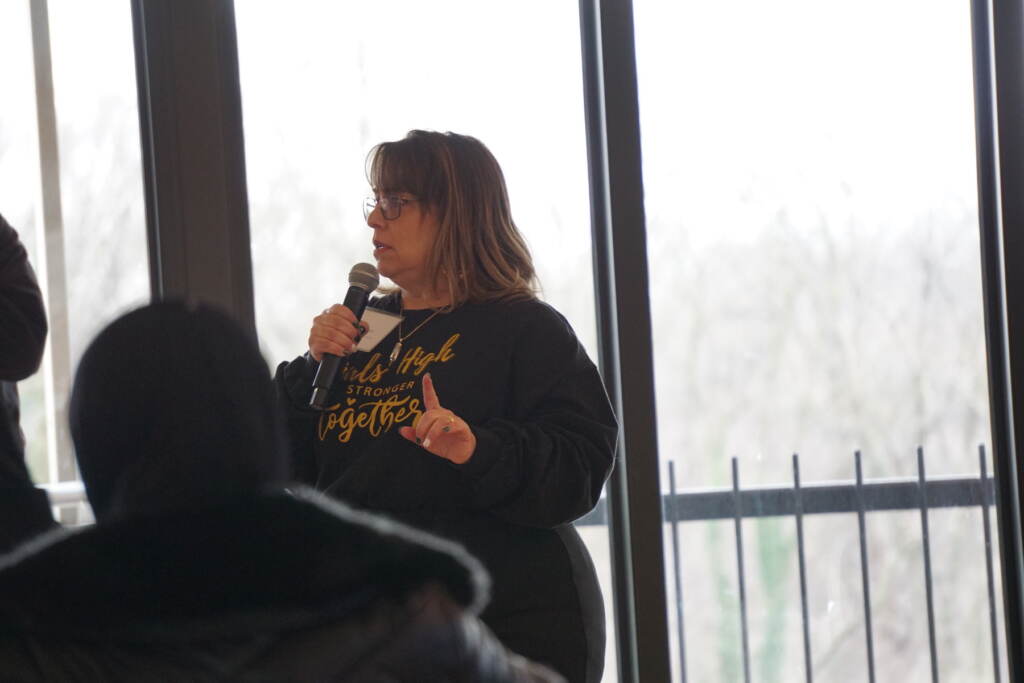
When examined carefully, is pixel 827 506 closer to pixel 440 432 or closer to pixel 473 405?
pixel 473 405

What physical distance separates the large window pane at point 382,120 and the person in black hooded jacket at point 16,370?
666 mm

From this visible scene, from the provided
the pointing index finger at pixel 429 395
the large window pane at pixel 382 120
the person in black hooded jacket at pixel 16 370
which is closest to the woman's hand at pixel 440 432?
the pointing index finger at pixel 429 395

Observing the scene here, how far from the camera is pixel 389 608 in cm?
89

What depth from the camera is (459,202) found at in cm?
195

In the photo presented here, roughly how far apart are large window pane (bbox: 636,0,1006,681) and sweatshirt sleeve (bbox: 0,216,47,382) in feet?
4.62

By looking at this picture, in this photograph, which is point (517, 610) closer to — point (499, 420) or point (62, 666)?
point (499, 420)

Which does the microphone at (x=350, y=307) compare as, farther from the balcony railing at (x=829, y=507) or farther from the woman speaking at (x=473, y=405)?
the balcony railing at (x=829, y=507)

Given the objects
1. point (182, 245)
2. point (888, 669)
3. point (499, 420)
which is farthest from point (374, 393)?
point (888, 669)

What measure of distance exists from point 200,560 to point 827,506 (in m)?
2.24

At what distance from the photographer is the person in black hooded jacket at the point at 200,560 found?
2.79 feet

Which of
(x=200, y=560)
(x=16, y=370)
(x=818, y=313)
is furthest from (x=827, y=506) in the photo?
(x=200, y=560)

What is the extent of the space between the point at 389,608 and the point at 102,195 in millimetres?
1987

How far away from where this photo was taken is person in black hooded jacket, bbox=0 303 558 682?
33.5 inches

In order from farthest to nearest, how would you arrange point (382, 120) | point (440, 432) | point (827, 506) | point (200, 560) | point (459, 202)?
1. point (827, 506)
2. point (382, 120)
3. point (459, 202)
4. point (440, 432)
5. point (200, 560)
